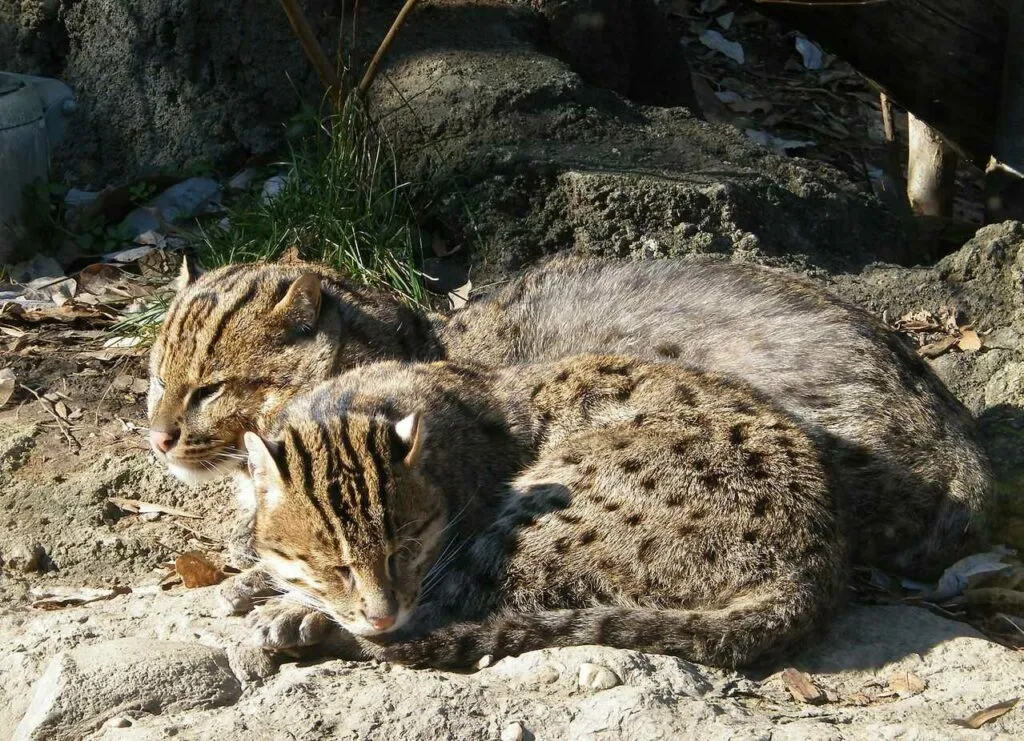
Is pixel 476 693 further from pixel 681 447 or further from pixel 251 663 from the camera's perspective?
pixel 681 447

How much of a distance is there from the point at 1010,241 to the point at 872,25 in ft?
6.35

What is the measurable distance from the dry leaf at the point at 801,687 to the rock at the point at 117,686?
6.88ft

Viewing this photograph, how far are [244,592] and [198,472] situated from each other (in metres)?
0.83

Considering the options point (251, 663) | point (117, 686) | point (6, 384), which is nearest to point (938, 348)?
point (251, 663)

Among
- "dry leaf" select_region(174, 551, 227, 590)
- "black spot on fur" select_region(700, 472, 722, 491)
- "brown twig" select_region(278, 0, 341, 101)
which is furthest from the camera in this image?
"brown twig" select_region(278, 0, 341, 101)

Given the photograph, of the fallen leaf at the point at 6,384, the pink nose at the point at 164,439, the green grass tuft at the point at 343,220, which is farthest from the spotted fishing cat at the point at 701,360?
the fallen leaf at the point at 6,384

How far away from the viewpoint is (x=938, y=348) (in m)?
7.92

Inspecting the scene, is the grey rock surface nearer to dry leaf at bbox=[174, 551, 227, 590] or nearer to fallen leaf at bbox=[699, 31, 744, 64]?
dry leaf at bbox=[174, 551, 227, 590]

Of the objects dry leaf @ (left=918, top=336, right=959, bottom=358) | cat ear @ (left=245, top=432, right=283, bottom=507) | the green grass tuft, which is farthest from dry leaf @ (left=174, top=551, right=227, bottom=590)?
dry leaf @ (left=918, top=336, right=959, bottom=358)

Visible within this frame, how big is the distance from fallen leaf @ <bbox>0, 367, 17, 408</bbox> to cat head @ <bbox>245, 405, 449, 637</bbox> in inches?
→ 125

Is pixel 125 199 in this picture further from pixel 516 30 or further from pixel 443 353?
pixel 443 353

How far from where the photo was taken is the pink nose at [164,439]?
19.9 feet

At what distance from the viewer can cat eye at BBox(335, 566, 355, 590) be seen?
193 inches

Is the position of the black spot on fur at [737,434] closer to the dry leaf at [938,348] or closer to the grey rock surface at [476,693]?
the grey rock surface at [476,693]
